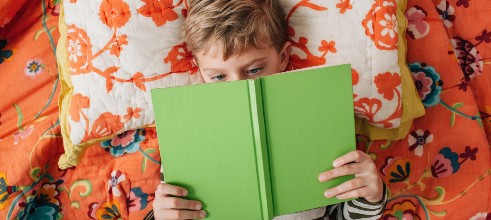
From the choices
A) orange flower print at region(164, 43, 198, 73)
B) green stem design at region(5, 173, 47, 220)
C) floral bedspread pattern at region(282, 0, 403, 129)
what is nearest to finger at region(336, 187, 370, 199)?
floral bedspread pattern at region(282, 0, 403, 129)

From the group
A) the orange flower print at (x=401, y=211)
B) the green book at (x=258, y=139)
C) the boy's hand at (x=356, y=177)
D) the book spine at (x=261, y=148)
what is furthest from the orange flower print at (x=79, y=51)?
the orange flower print at (x=401, y=211)

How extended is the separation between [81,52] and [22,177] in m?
0.33

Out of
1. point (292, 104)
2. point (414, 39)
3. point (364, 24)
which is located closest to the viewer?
point (292, 104)

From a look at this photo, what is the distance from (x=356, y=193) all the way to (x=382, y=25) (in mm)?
378

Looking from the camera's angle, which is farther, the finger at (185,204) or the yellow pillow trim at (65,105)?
the yellow pillow trim at (65,105)

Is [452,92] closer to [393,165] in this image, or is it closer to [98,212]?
[393,165]

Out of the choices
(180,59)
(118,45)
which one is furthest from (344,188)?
(118,45)

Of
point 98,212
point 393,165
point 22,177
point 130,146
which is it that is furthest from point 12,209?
point 393,165

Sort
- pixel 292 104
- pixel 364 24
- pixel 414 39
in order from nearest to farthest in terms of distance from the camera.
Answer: pixel 292 104, pixel 364 24, pixel 414 39

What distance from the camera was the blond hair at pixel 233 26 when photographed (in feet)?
2.97

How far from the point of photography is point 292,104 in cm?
79

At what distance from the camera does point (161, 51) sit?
105 cm

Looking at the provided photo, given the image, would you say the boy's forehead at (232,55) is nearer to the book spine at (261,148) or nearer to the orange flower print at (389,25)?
the book spine at (261,148)

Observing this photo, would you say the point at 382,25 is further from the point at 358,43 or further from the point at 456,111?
the point at 456,111
